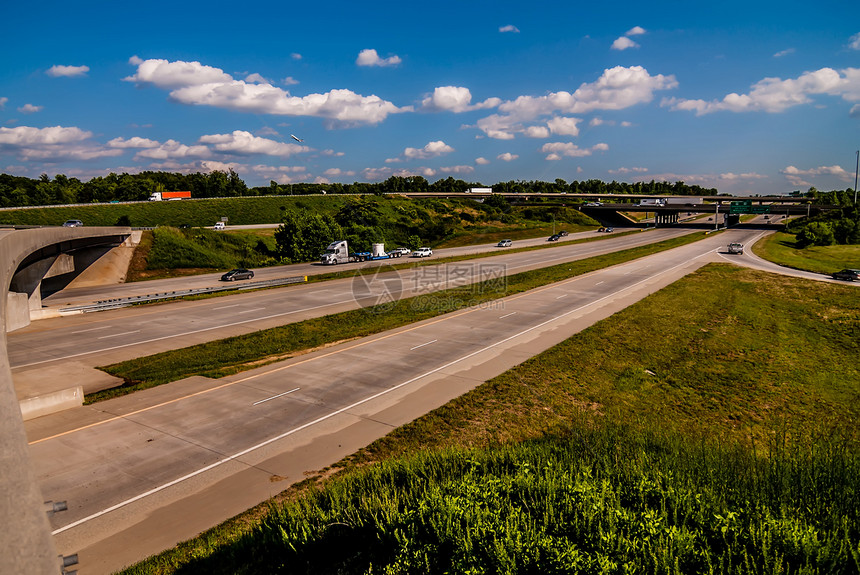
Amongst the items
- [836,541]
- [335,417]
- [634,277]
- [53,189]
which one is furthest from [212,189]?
[836,541]

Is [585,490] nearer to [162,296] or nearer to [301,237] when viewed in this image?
[162,296]

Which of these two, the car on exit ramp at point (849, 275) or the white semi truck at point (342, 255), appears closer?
→ the car on exit ramp at point (849, 275)

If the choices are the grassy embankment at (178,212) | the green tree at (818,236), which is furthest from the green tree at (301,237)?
the green tree at (818,236)

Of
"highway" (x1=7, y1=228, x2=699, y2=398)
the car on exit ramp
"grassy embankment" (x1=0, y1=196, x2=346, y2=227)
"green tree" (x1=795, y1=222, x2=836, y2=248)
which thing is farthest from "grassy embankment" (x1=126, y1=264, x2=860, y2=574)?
"grassy embankment" (x1=0, y1=196, x2=346, y2=227)

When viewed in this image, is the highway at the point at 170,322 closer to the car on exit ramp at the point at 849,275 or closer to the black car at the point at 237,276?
the black car at the point at 237,276

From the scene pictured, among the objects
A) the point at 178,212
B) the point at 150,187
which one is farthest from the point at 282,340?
the point at 150,187

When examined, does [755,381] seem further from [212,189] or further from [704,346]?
[212,189]
